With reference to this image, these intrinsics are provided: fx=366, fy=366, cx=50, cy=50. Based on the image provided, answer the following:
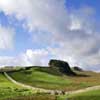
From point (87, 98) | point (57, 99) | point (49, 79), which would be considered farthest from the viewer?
point (49, 79)

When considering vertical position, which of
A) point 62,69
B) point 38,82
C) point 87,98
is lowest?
point 87,98

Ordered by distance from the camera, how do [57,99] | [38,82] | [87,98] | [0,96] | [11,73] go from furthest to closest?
[11,73] < [38,82] < [0,96] < [57,99] < [87,98]

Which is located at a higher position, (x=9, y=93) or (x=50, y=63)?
(x=50, y=63)

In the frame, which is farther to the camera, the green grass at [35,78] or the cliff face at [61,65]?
the cliff face at [61,65]

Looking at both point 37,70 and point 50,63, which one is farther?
point 50,63

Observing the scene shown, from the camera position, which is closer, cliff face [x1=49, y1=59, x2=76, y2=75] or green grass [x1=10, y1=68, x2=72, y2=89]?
green grass [x1=10, y1=68, x2=72, y2=89]

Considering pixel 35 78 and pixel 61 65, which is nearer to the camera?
pixel 35 78

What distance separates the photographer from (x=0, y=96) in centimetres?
7862

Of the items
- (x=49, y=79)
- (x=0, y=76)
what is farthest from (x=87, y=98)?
(x=0, y=76)

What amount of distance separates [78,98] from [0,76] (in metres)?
79.2

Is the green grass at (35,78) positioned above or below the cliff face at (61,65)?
below

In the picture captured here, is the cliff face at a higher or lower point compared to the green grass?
higher

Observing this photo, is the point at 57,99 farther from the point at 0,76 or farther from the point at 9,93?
the point at 0,76

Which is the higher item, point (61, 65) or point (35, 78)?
point (61, 65)
